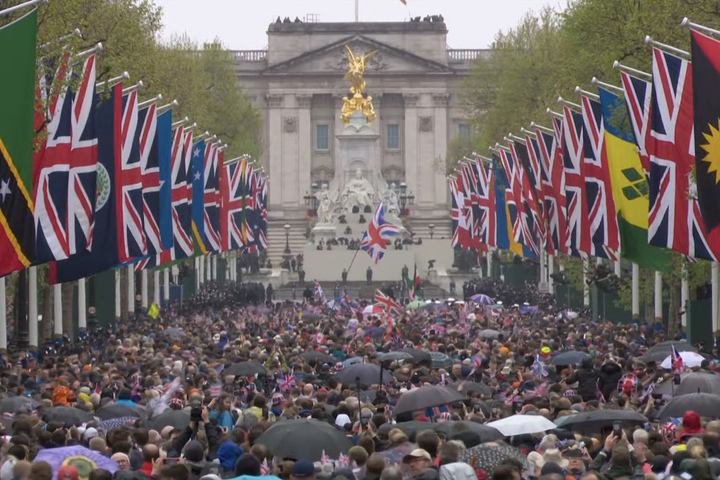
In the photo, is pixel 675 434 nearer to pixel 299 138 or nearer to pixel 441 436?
pixel 441 436

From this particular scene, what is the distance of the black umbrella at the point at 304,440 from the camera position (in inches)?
738

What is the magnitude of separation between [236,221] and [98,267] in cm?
3430

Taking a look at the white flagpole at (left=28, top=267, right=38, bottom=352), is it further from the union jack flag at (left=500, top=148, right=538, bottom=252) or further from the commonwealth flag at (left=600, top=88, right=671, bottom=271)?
the union jack flag at (left=500, top=148, right=538, bottom=252)

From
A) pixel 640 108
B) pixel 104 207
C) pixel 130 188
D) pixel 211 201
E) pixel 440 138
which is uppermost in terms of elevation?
pixel 440 138

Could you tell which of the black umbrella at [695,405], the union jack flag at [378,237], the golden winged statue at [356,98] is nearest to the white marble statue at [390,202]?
the golden winged statue at [356,98]

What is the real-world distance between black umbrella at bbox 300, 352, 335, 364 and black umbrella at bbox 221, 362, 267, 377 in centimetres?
300

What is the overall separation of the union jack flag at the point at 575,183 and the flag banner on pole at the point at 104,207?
11.5m

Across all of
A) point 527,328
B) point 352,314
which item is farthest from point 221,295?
point 527,328

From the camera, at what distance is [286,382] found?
96.0 feet

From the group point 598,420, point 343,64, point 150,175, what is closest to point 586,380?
point 598,420

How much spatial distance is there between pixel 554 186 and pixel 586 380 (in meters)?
23.6

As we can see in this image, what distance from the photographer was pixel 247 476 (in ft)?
52.3

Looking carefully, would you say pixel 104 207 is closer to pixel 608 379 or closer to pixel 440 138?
pixel 608 379

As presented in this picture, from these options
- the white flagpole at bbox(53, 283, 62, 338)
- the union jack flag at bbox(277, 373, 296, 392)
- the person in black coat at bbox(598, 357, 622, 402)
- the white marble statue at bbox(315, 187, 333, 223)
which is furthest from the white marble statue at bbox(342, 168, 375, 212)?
the person in black coat at bbox(598, 357, 622, 402)
